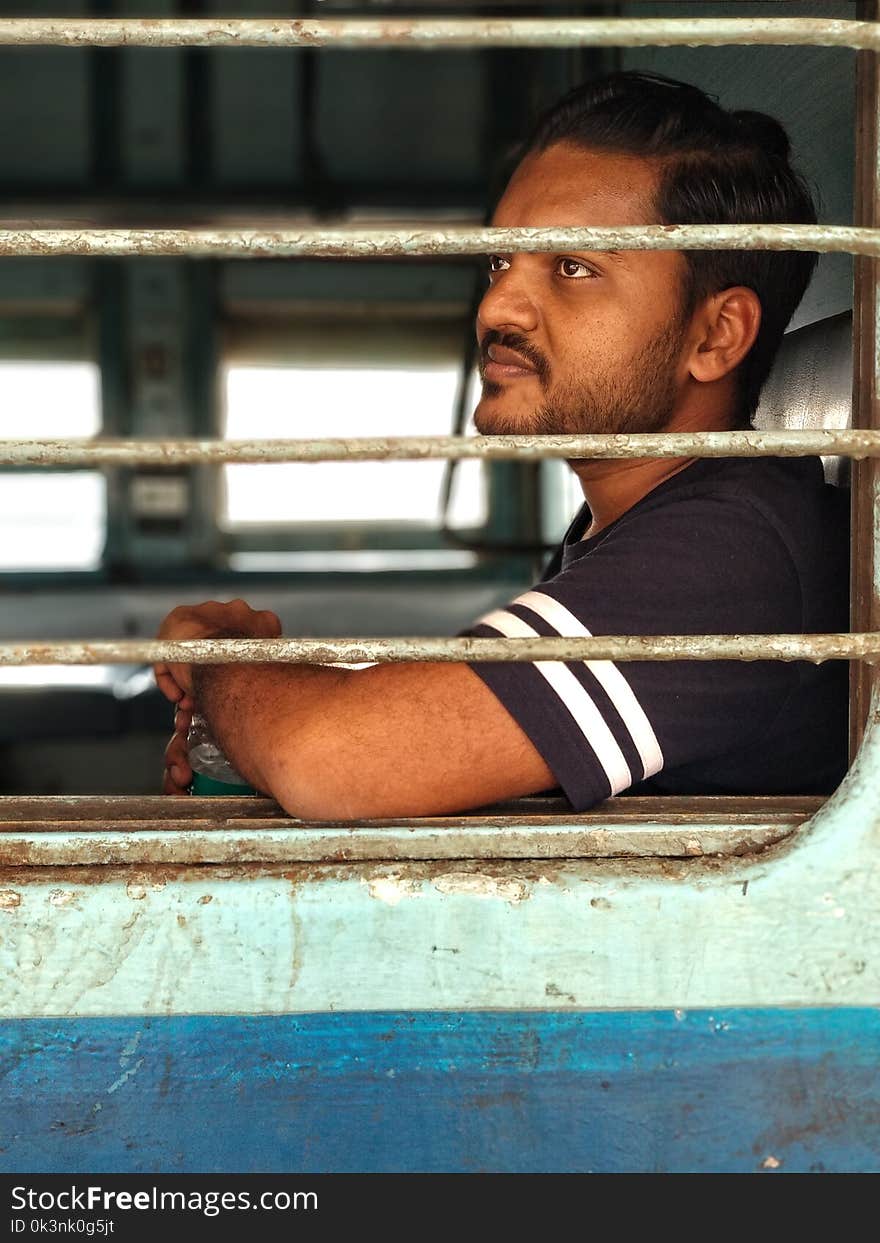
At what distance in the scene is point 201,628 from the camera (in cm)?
136

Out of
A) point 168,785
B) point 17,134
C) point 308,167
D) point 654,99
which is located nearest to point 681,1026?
point 168,785

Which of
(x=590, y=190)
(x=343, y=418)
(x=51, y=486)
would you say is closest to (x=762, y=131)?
(x=590, y=190)

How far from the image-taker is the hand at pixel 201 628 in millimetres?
1364

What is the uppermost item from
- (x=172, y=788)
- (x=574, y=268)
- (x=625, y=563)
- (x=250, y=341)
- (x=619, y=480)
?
(x=250, y=341)

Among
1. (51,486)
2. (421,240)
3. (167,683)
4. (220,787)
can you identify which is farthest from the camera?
(51,486)

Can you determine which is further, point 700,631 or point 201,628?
point 201,628

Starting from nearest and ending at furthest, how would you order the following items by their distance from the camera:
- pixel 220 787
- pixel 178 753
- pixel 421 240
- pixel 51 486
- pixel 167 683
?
pixel 421 240
pixel 220 787
pixel 167 683
pixel 178 753
pixel 51 486

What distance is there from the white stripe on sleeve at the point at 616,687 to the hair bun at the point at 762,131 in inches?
28.4

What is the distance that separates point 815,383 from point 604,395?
407 millimetres

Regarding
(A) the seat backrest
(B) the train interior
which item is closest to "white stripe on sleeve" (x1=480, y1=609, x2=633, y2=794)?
(A) the seat backrest

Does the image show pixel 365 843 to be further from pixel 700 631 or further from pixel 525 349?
pixel 525 349

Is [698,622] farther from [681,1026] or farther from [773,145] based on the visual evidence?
[773,145]

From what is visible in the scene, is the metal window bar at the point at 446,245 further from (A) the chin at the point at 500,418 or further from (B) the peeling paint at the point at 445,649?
(A) the chin at the point at 500,418

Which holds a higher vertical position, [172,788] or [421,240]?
[421,240]
